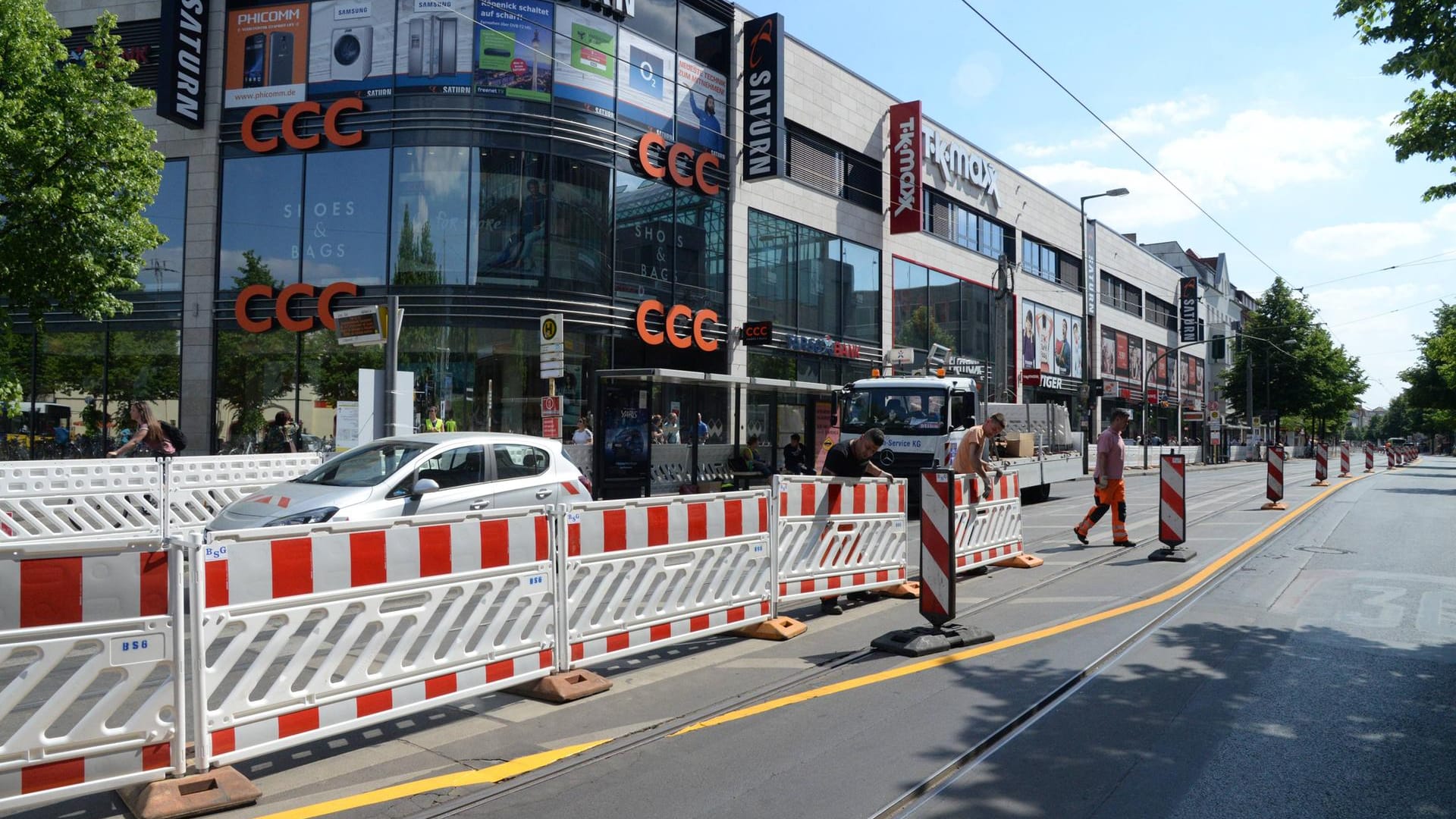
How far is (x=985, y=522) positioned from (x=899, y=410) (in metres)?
6.49

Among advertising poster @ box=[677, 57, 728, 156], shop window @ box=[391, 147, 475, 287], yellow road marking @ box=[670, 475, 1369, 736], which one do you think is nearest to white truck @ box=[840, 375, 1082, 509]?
yellow road marking @ box=[670, 475, 1369, 736]

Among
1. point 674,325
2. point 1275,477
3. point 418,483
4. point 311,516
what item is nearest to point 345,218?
point 674,325

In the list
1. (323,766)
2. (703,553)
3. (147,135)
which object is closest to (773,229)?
(147,135)

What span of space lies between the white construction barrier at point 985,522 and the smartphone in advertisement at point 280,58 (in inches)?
688

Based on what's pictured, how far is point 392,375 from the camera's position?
484 inches

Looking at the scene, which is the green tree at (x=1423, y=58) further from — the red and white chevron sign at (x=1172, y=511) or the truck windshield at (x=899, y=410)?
the truck windshield at (x=899, y=410)

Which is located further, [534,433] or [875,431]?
[534,433]

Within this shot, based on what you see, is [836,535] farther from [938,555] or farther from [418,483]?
[418,483]

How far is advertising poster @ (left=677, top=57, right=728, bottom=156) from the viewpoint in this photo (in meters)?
22.5

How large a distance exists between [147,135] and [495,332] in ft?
22.9

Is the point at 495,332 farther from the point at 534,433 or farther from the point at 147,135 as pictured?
the point at 147,135

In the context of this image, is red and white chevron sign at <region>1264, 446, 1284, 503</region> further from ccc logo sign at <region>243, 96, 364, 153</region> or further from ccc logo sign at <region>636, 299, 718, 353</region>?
ccc logo sign at <region>243, 96, 364, 153</region>

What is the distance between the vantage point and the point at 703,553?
22.4 feet

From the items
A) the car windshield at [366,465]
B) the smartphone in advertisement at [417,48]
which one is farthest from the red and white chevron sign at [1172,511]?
the smartphone in advertisement at [417,48]
